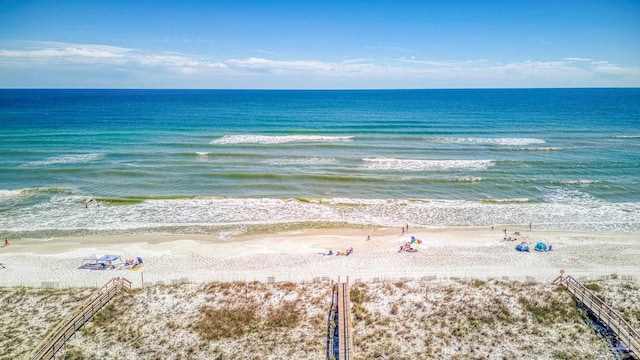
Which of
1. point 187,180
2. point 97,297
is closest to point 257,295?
point 97,297

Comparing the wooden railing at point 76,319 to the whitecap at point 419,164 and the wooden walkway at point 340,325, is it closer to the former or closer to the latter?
the wooden walkway at point 340,325

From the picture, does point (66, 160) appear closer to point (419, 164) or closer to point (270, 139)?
point (270, 139)

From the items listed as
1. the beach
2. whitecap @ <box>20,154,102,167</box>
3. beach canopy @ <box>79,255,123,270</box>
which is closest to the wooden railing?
the beach

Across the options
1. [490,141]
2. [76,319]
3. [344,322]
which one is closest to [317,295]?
[344,322]

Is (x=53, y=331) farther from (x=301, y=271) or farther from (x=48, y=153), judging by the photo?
(x=48, y=153)

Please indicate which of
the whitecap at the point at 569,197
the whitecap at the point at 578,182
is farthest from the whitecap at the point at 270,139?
the whitecap at the point at 569,197

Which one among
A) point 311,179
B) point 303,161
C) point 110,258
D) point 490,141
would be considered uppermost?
point 490,141
